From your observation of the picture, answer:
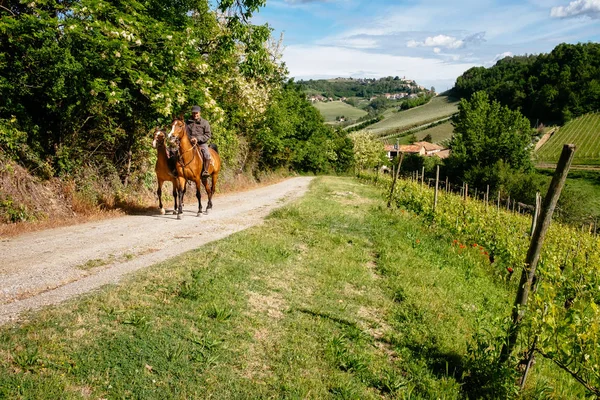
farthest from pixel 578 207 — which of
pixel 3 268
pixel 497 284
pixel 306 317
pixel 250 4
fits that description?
pixel 3 268

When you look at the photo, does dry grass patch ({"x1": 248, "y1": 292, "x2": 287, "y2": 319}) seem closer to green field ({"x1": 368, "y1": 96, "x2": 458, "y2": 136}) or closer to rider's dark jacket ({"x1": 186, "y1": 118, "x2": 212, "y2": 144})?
rider's dark jacket ({"x1": 186, "y1": 118, "x2": 212, "y2": 144})

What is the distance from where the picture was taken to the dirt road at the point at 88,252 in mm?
4996

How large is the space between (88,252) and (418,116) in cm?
16162

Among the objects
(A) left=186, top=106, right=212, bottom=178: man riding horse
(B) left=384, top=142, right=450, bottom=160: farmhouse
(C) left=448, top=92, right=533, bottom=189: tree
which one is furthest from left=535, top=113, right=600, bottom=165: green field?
(A) left=186, top=106, right=212, bottom=178: man riding horse

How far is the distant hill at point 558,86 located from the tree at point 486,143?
35.8 m

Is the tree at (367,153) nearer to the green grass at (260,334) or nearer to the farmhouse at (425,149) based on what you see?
the farmhouse at (425,149)

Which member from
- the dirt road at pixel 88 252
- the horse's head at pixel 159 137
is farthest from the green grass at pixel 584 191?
the horse's head at pixel 159 137

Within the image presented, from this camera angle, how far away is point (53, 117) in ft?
33.2

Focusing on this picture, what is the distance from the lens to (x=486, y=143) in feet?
208

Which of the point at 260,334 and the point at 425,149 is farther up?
the point at 425,149

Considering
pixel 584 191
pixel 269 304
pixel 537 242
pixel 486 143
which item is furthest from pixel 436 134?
pixel 269 304

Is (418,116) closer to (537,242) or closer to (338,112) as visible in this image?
(338,112)

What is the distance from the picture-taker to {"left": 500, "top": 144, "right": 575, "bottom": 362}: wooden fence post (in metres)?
4.18

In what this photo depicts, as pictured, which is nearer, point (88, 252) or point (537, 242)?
point (537, 242)
